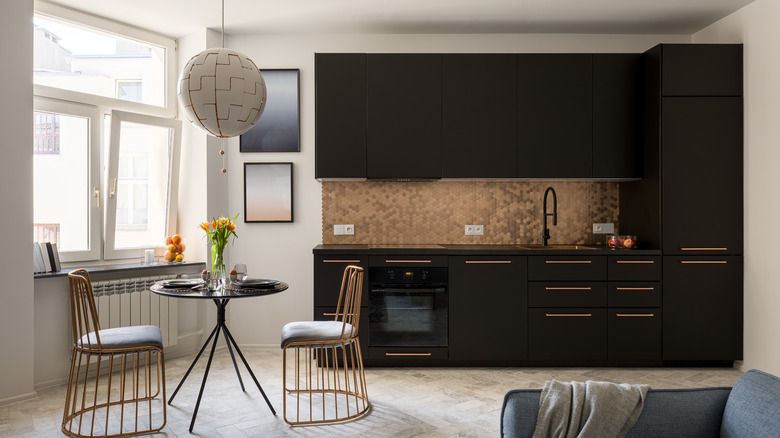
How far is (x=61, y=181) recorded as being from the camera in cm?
410

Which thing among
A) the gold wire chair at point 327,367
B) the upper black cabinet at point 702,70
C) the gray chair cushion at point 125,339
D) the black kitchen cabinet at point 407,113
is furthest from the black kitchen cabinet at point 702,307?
the gray chair cushion at point 125,339

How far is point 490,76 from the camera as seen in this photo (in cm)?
452

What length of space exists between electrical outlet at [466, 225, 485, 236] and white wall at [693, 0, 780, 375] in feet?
6.70

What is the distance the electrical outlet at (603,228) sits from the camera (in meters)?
4.92

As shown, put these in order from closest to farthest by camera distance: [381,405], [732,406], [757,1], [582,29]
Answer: [732,406] → [381,405] → [757,1] → [582,29]

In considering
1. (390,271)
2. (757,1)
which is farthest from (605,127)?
(390,271)

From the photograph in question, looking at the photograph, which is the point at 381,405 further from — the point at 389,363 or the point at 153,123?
the point at 153,123

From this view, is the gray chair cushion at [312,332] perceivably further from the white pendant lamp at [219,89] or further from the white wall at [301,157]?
the white wall at [301,157]

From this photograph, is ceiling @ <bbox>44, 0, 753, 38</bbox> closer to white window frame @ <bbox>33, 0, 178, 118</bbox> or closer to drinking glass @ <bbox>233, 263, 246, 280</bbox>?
white window frame @ <bbox>33, 0, 178, 118</bbox>

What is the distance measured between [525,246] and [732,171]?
167cm

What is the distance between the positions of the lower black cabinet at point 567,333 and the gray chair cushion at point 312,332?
1705mm

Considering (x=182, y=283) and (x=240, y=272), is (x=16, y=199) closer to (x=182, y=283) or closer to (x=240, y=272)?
(x=182, y=283)

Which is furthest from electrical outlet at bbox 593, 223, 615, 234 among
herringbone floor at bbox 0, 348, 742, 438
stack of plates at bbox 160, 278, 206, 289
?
stack of plates at bbox 160, 278, 206, 289

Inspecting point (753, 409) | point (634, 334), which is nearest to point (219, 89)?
point (753, 409)
